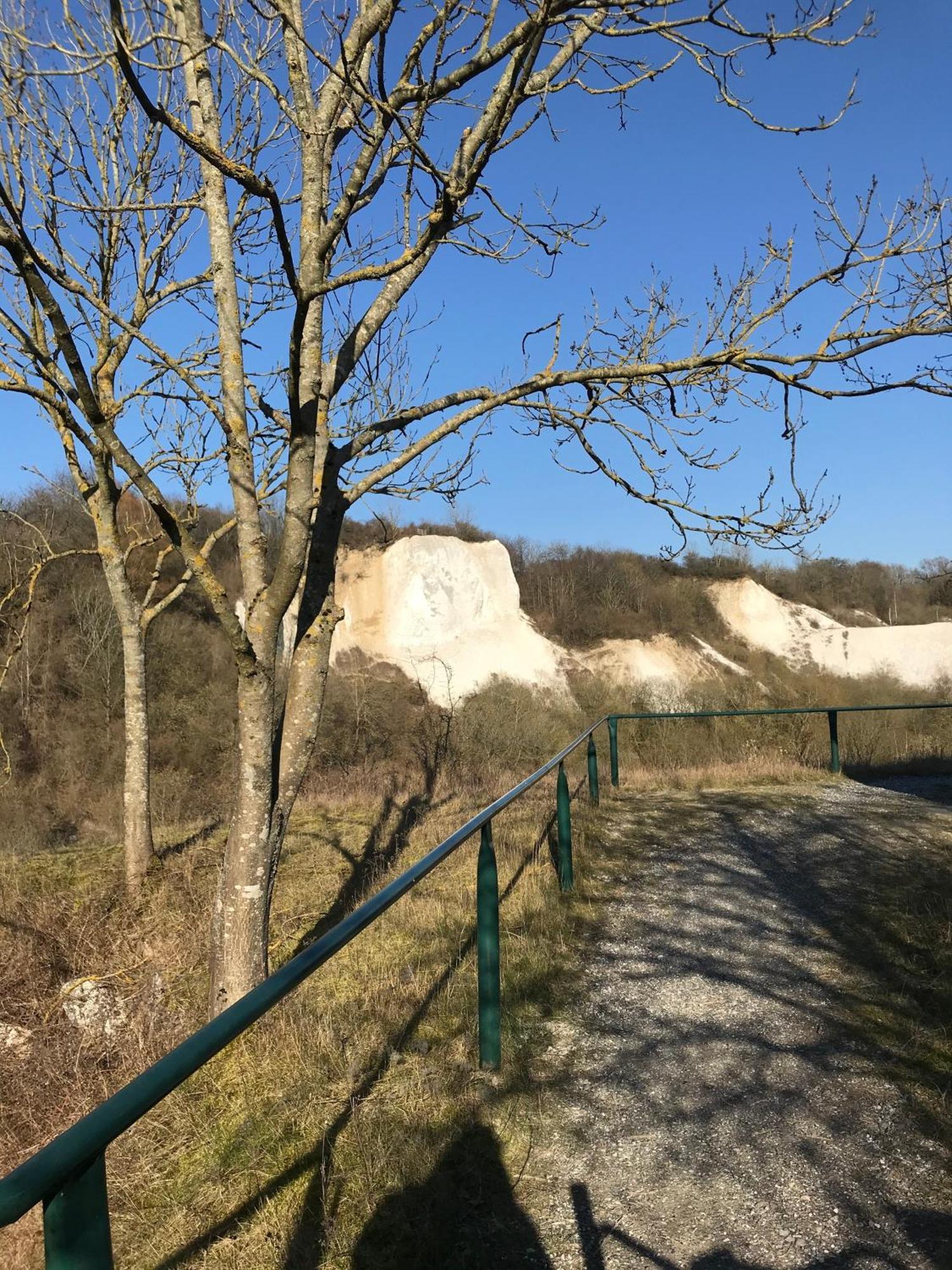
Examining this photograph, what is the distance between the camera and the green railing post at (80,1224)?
1.01 metres

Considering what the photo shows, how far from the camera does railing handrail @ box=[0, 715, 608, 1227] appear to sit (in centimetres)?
95

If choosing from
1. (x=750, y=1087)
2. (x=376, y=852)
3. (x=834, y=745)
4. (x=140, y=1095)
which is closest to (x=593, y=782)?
(x=376, y=852)

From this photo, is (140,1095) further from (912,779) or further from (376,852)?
(912,779)

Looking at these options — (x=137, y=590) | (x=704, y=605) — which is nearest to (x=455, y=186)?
(x=137, y=590)

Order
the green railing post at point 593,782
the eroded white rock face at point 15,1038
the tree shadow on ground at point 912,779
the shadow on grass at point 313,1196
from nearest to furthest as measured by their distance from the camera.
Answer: the shadow on grass at point 313,1196, the eroded white rock face at point 15,1038, the green railing post at point 593,782, the tree shadow on ground at point 912,779

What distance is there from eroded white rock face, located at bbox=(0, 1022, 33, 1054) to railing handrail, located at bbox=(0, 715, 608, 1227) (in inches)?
126

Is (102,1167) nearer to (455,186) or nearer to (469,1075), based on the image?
(469,1075)

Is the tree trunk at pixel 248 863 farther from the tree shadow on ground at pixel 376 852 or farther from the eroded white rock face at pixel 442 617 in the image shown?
the eroded white rock face at pixel 442 617

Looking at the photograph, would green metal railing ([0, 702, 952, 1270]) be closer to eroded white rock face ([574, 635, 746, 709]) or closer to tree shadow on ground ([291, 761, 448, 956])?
tree shadow on ground ([291, 761, 448, 956])

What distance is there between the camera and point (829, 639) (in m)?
36.8

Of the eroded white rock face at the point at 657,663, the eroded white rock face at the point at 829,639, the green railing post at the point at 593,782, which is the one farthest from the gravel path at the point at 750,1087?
the eroded white rock face at the point at 829,639

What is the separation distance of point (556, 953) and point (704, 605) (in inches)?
1385

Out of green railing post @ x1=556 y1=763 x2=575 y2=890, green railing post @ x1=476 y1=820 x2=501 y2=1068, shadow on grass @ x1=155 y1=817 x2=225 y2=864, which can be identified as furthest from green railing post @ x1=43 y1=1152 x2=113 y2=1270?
shadow on grass @ x1=155 y1=817 x2=225 y2=864

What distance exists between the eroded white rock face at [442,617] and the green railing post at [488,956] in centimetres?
2562
